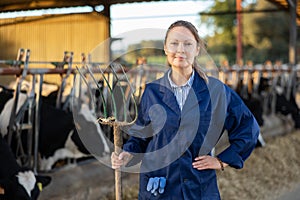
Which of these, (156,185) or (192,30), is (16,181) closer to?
(156,185)

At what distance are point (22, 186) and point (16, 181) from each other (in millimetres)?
54

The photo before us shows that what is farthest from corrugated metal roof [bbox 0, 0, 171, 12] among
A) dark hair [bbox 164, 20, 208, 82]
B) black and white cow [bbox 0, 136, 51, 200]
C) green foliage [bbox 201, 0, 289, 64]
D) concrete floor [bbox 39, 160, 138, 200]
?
green foliage [bbox 201, 0, 289, 64]

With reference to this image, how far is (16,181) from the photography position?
3.60 metres

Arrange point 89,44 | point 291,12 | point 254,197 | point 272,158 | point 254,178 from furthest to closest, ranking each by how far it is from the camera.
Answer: point 89,44
point 291,12
point 272,158
point 254,178
point 254,197

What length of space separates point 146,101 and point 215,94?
317 millimetres

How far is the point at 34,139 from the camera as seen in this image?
5.35 meters

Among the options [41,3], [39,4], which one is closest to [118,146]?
[41,3]

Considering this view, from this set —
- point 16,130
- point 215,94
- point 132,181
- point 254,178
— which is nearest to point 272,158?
point 254,178

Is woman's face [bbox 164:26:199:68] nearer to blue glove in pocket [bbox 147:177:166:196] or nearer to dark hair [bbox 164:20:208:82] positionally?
dark hair [bbox 164:20:208:82]

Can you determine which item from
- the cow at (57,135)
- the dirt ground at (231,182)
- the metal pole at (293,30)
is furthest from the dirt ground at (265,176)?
the metal pole at (293,30)

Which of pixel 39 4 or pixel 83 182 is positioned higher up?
pixel 39 4

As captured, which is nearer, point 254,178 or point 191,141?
point 191,141

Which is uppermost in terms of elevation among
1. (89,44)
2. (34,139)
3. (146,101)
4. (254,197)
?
(89,44)

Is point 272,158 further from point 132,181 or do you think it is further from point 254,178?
point 132,181
